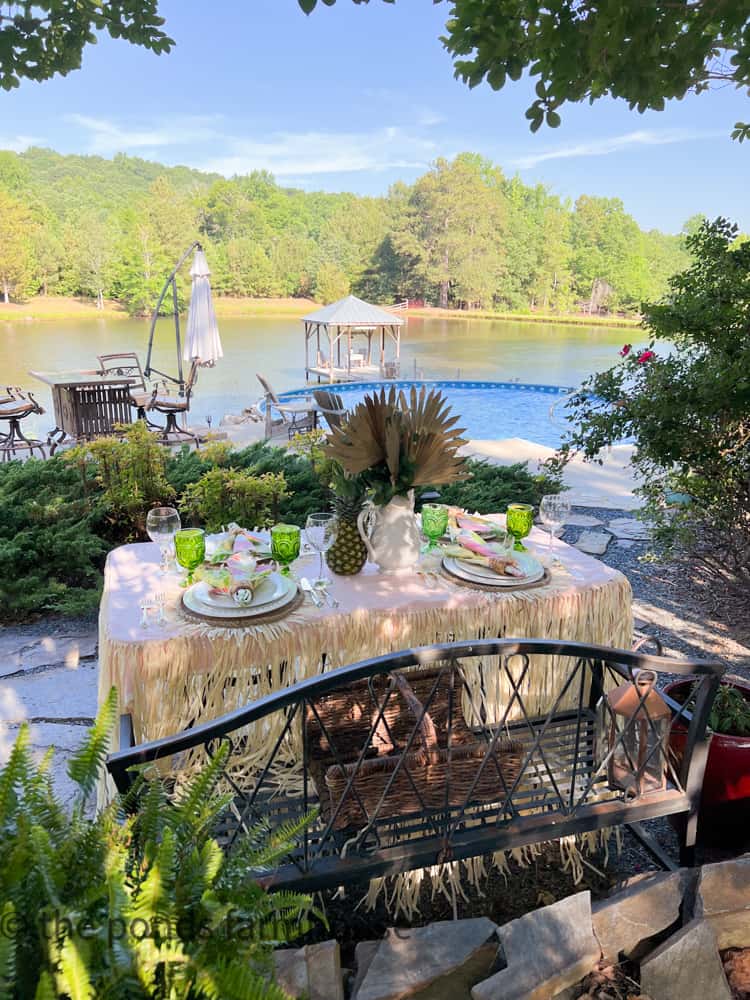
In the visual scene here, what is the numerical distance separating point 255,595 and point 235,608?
0.09 meters

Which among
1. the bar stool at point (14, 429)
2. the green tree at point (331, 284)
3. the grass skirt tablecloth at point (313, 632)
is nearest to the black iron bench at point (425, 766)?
the grass skirt tablecloth at point (313, 632)

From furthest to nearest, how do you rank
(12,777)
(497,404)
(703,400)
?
1. (497,404)
2. (703,400)
3. (12,777)

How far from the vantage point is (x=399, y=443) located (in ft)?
6.08

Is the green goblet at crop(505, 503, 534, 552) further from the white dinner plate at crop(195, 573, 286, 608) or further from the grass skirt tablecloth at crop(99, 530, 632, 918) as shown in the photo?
the white dinner plate at crop(195, 573, 286, 608)

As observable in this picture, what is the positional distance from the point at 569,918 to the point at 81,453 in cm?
335

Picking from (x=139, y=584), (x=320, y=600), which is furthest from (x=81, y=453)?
(x=320, y=600)

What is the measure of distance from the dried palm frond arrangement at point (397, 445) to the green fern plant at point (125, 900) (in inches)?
39.6

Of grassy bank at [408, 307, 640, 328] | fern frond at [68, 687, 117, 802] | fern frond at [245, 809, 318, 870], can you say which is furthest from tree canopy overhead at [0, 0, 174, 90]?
grassy bank at [408, 307, 640, 328]

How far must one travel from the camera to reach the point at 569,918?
137 centimetres

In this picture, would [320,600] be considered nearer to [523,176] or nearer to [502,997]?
[502,997]

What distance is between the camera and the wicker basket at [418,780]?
1457mm

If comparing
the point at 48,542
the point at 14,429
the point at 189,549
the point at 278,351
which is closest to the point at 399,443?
the point at 189,549

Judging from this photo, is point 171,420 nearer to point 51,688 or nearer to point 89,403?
point 89,403

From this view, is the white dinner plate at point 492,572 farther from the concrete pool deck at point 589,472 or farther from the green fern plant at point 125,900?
the concrete pool deck at point 589,472
